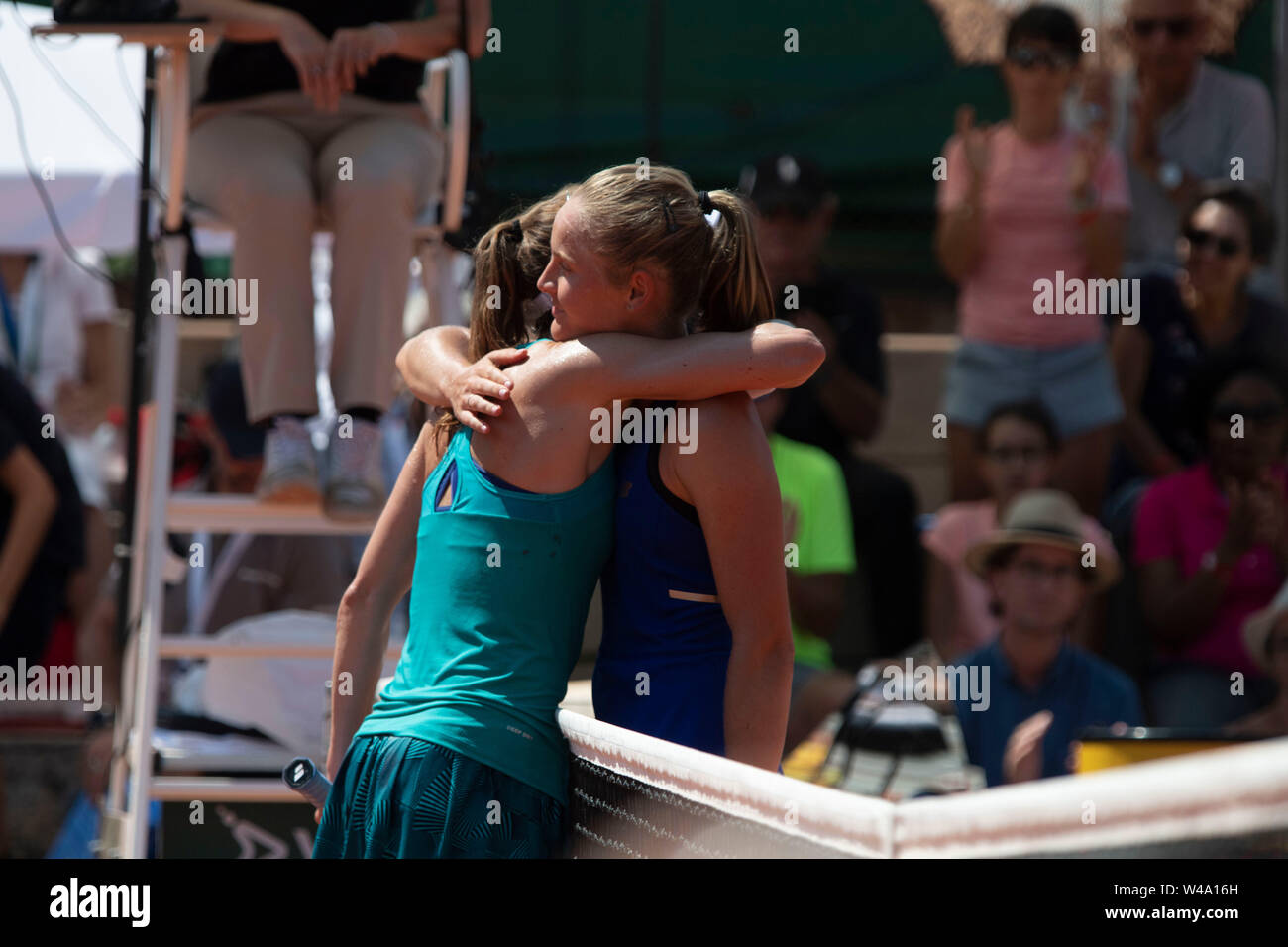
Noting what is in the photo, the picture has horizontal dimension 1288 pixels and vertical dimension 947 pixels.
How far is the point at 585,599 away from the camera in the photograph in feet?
6.91

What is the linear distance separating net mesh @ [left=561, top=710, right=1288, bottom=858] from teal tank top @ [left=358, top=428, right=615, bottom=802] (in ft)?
0.23

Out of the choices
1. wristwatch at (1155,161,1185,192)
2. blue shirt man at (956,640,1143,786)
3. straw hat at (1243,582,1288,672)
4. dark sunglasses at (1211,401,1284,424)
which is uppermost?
wristwatch at (1155,161,1185,192)

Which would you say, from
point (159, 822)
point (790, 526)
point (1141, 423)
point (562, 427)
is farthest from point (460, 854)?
point (1141, 423)

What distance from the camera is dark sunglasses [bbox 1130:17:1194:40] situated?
5.68 m

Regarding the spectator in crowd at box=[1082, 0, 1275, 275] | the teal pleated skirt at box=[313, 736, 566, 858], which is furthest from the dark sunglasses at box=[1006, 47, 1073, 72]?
the teal pleated skirt at box=[313, 736, 566, 858]

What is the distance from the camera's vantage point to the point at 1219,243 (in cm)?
539

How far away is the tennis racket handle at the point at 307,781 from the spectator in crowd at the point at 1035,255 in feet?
11.7

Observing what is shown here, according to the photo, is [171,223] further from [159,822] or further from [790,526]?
[790,526]

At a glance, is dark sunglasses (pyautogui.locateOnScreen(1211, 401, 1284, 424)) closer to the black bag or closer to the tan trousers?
the tan trousers

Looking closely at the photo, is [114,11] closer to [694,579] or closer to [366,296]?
[366,296]

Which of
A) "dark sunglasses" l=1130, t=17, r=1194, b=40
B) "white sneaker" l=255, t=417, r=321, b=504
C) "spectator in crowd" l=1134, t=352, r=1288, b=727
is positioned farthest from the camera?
"dark sunglasses" l=1130, t=17, r=1194, b=40

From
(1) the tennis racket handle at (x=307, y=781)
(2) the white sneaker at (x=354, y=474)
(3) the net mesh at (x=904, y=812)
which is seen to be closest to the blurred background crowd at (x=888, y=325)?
(2) the white sneaker at (x=354, y=474)

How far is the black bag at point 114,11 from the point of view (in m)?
3.41
